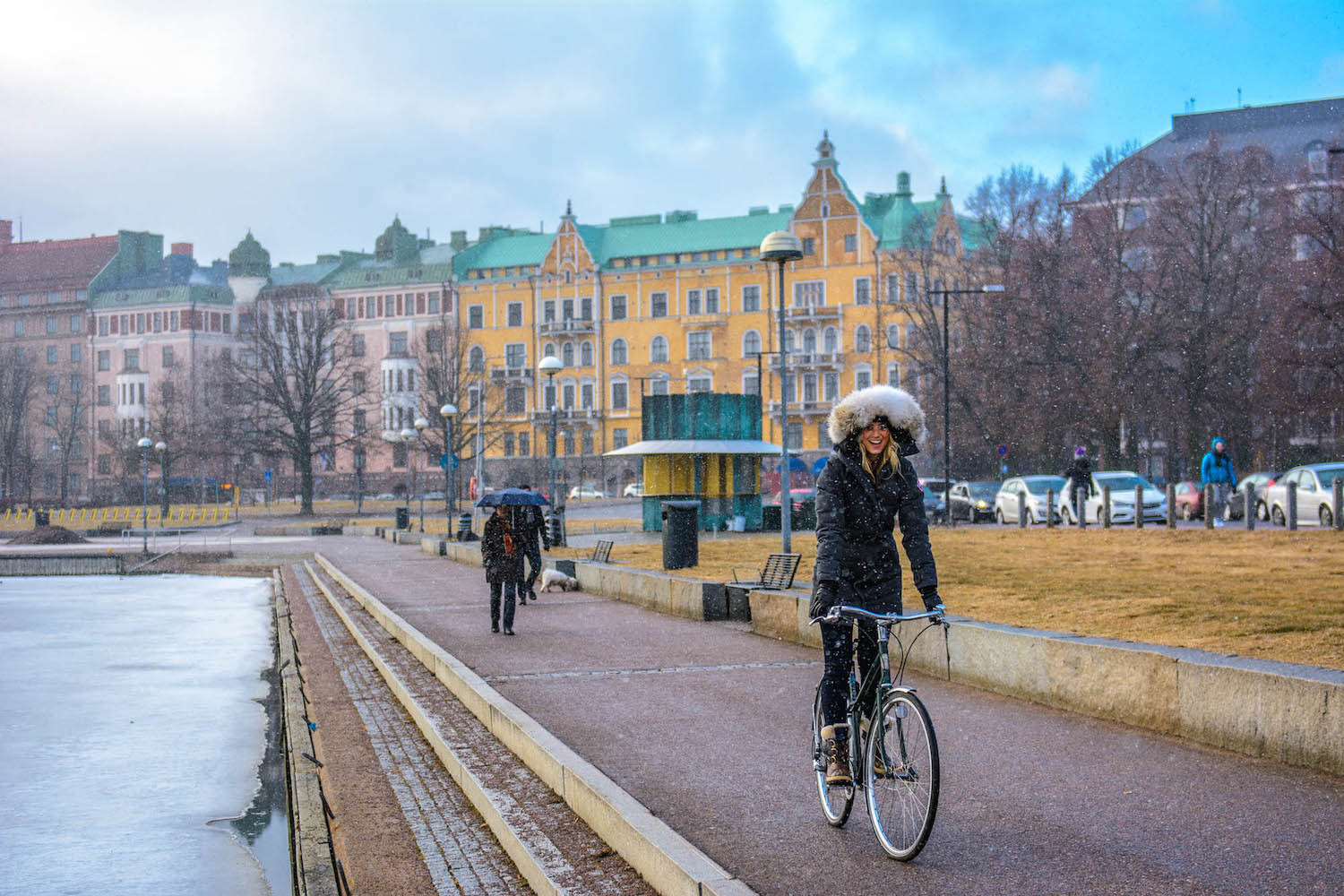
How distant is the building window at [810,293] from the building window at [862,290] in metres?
2.11

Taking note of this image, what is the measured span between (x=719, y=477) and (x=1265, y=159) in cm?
3077

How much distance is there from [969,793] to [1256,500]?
28.6 meters

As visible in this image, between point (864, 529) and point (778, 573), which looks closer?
point (864, 529)

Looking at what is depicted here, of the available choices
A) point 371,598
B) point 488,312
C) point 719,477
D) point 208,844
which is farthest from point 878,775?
point 488,312

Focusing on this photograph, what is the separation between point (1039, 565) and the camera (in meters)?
19.8

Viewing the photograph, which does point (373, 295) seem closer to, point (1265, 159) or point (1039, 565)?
point (1265, 159)

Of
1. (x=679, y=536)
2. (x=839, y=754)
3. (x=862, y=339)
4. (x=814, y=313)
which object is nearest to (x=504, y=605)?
(x=679, y=536)

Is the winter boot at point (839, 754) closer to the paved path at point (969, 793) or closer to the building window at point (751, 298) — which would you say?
the paved path at point (969, 793)

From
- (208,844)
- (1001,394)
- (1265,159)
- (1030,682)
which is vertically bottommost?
(208,844)

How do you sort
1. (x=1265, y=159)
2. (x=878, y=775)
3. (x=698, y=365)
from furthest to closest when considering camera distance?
(x=698, y=365), (x=1265, y=159), (x=878, y=775)

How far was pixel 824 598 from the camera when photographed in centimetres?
652

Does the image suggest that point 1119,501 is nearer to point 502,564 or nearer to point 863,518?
point 502,564

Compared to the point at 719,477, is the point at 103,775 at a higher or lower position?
lower

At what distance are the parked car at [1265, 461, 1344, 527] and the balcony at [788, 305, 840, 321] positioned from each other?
5826 centimetres
